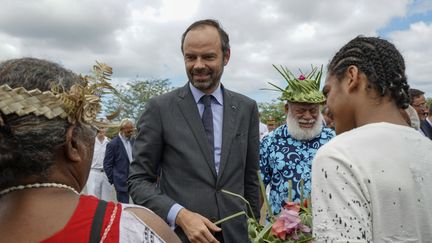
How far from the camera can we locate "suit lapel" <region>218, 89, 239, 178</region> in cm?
290

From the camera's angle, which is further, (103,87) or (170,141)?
(170,141)

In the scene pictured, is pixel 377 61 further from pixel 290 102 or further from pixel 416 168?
pixel 290 102

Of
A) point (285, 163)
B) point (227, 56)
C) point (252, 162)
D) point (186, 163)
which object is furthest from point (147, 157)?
point (285, 163)

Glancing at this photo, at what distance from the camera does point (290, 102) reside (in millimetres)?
4066

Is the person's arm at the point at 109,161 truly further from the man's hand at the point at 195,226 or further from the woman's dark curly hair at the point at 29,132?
the woman's dark curly hair at the point at 29,132

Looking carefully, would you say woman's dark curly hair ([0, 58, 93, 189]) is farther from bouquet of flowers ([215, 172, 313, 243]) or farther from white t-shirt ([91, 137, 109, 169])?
white t-shirt ([91, 137, 109, 169])

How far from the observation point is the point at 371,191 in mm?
1497

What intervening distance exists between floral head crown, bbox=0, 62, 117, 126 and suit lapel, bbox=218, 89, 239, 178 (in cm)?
141

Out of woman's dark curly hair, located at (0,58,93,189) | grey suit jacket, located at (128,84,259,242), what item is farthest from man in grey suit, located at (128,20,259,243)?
woman's dark curly hair, located at (0,58,93,189)

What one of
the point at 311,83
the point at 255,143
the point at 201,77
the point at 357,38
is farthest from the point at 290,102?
the point at 357,38

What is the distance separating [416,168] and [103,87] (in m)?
1.04

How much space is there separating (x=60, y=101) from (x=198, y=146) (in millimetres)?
1585

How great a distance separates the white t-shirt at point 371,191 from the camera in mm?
1494

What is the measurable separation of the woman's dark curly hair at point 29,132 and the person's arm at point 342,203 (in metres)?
0.80
